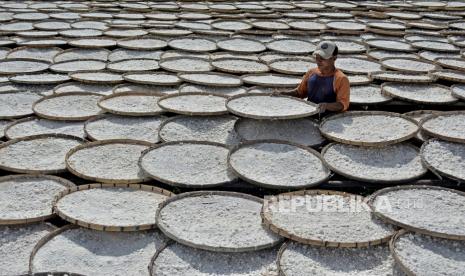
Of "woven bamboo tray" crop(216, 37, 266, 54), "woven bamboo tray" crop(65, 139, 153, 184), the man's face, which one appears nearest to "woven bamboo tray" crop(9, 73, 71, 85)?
"woven bamboo tray" crop(65, 139, 153, 184)

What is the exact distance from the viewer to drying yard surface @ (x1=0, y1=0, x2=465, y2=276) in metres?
2.15

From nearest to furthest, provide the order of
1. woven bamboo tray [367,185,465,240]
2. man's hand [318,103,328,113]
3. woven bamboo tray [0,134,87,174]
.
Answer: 1. woven bamboo tray [367,185,465,240]
2. woven bamboo tray [0,134,87,174]
3. man's hand [318,103,328,113]

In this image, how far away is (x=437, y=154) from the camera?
283 centimetres

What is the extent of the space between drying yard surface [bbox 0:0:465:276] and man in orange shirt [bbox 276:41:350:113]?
0.29 feet

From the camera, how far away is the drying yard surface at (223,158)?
215 cm

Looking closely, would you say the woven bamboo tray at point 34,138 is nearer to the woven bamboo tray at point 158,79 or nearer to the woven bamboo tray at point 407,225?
the woven bamboo tray at point 158,79

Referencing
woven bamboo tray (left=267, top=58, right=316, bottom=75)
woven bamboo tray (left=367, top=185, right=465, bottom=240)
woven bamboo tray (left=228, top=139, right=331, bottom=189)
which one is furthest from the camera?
woven bamboo tray (left=267, top=58, right=316, bottom=75)

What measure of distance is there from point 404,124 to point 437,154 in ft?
1.17

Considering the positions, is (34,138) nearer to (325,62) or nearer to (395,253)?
(325,62)

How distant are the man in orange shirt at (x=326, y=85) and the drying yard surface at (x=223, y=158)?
0.29 ft

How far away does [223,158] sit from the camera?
2.83 metres

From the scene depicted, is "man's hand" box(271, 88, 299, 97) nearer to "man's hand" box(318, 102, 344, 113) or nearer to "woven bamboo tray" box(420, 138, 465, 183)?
"man's hand" box(318, 102, 344, 113)

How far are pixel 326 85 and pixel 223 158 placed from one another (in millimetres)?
968

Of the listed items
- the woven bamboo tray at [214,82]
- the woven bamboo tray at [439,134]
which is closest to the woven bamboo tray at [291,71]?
the woven bamboo tray at [214,82]
